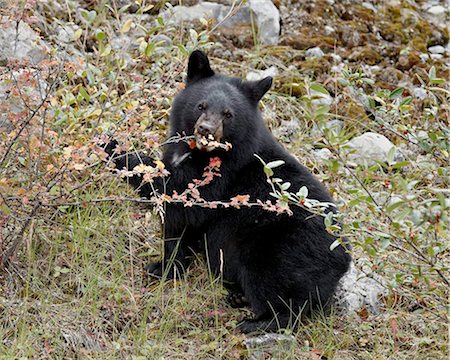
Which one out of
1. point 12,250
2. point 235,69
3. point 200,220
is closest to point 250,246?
point 200,220

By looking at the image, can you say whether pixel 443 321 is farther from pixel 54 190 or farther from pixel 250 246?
pixel 54 190

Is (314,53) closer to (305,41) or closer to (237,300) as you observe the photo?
(305,41)

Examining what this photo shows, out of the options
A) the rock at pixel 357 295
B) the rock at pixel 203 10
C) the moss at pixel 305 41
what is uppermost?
the rock at pixel 203 10

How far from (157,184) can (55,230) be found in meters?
0.76

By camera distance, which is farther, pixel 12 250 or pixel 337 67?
pixel 337 67

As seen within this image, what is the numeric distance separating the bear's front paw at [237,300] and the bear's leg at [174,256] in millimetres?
382

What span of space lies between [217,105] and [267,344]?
5.42ft

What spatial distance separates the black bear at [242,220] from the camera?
15.9ft

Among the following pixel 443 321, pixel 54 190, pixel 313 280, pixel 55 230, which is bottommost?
pixel 443 321

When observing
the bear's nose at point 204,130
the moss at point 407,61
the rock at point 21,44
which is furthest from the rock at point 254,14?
the bear's nose at point 204,130

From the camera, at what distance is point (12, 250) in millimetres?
4707

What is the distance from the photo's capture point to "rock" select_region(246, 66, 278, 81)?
716 centimetres

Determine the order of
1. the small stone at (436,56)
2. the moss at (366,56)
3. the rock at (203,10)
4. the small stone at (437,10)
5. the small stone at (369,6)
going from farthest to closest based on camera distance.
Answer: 1. the small stone at (437,10)
2. the small stone at (369,6)
3. the small stone at (436,56)
4. the moss at (366,56)
5. the rock at (203,10)

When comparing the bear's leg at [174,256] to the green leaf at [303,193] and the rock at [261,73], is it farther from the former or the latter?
the rock at [261,73]
